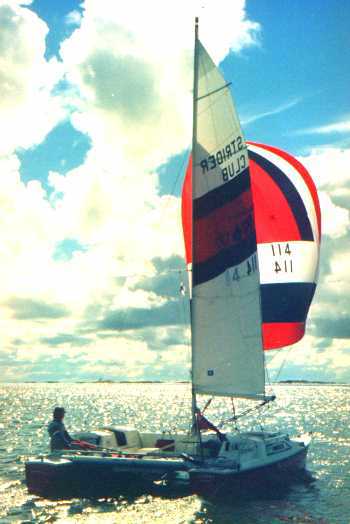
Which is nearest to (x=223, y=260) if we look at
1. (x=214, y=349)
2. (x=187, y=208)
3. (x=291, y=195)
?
(x=214, y=349)

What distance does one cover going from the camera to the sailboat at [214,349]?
18000 mm

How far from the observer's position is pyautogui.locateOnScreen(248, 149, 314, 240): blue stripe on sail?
83.3 feet

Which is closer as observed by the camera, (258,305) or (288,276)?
(258,305)

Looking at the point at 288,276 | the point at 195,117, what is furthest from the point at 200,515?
the point at 195,117

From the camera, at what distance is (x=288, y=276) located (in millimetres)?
25094

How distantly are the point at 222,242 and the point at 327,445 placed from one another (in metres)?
24.0

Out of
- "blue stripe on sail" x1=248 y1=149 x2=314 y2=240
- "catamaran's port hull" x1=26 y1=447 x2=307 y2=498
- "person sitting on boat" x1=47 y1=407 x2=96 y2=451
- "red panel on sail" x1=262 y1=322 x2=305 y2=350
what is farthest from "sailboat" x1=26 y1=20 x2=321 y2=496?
"blue stripe on sail" x1=248 y1=149 x2=314 y2=240

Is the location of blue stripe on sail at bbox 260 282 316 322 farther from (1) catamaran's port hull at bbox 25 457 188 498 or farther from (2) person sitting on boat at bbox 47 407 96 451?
(2) person sitting on boat at bbox 47 407 96 451

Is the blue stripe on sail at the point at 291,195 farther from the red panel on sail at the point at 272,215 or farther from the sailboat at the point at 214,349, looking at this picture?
the sailboat at the point at 214,349

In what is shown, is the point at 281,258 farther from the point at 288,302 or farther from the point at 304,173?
the point at 304,173

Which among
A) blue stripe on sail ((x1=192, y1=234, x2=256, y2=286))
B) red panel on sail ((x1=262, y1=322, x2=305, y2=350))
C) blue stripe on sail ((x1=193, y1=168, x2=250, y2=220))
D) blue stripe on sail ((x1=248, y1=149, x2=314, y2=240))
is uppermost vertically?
blue stripe on sail ((x1=248, y1=149, x2=314, y2=240))

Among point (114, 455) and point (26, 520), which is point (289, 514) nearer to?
point (114, 455)

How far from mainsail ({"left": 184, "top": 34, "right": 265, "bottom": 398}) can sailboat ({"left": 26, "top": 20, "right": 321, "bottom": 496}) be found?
36 mm

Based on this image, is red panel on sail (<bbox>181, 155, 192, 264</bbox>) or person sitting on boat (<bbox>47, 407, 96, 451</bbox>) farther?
red panel on sail (<bbox>181, 155, 192, 264</bbox>)
